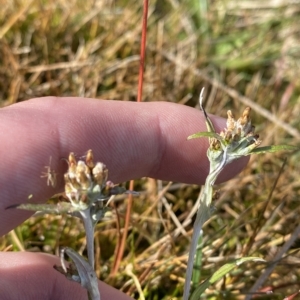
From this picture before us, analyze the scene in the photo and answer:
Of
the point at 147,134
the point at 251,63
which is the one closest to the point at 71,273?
the point at 147,134

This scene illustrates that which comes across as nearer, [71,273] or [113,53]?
[71,273]

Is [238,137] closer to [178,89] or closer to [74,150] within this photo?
[74,150]

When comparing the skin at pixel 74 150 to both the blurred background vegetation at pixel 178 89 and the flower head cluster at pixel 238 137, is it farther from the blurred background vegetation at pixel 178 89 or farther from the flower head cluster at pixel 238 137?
the flower head cluster at pixel 238 137

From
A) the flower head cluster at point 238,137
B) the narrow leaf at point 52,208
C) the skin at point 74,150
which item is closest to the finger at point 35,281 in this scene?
the skin at point 74,150

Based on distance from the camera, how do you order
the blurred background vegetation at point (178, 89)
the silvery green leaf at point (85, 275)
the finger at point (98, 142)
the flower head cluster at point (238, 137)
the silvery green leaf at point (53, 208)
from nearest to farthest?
the silvery green leaf at point (53, 208), the silvery green leaf at point (85, 275), the flower head cluster at point (238, 137), the finger at point (98, 142), the blurred background vegetation at point (178, 89)

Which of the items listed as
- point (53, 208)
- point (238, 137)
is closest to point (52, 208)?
point (53, 208)

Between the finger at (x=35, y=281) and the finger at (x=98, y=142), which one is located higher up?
the finger at (x=98, y=142)

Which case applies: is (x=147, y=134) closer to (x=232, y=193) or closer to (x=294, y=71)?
(x=232, y=193)
